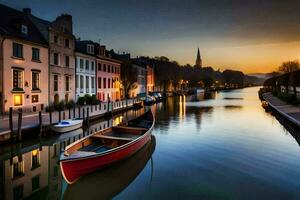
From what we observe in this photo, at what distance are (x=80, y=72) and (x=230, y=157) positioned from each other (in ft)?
100

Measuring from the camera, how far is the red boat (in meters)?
11.9

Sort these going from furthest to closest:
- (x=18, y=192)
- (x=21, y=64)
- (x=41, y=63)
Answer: (x=41, y=63) < (x=21, y=64) < (x=18, y=192)

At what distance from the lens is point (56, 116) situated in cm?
2791

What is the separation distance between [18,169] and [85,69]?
30269mm

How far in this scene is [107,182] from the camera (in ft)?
41.9

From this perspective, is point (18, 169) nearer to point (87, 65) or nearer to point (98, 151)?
point (98, 151)

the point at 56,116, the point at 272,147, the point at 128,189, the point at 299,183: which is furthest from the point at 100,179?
the point at 56,116

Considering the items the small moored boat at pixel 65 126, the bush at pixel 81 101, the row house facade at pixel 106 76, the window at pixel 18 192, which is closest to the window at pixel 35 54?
the bush at pixel 81 101

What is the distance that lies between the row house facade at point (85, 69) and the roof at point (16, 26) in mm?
8017

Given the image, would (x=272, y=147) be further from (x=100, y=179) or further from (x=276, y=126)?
(x=100, y=179)

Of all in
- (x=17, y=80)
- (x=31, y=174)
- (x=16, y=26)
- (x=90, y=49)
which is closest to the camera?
(x=31, y=174)

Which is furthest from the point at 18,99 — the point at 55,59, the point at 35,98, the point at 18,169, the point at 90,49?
the point at 90,49

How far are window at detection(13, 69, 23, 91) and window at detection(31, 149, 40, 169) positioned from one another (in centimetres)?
A: 1271

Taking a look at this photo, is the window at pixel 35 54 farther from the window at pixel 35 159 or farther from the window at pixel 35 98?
the window at pixel 35 159
